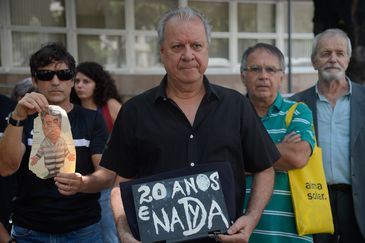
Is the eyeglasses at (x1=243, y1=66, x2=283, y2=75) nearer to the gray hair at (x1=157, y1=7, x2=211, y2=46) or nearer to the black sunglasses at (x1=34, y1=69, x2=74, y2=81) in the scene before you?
the gray hair at (x1=157, y1=7, x2=211, y2=46)

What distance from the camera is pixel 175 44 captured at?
2.29 metres

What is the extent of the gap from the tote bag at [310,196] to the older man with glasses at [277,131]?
49 mm

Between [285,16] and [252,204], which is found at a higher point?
[285,16]

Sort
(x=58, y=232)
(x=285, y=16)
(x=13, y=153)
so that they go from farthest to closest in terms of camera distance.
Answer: (x=285, y=16) → (x=58, y=232) → (x=13, y=153)

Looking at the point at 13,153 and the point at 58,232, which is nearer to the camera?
the point at 13,153

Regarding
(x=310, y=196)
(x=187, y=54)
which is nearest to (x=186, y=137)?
(x=187, y=54)

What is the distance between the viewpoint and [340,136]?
346 cm

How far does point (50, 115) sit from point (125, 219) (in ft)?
2.19

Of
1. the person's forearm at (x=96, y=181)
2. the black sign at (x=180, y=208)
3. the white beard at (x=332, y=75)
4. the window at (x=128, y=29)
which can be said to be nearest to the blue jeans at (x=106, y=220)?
the person's forearm at (x=96, y=181)

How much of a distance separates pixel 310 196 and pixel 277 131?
0.45 meters

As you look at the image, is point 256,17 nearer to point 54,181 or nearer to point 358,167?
point 358,167

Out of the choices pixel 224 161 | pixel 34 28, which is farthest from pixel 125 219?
pixel 34 28

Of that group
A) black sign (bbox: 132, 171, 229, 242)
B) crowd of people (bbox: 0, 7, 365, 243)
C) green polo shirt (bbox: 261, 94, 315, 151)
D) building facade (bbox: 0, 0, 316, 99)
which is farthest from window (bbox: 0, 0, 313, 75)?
black sign (bbox: 132, 171, 229, 242)

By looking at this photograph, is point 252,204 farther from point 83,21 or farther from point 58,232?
point 83,21
